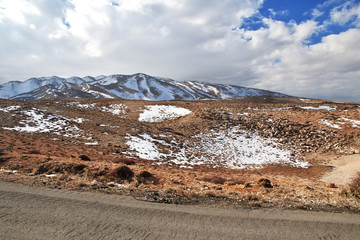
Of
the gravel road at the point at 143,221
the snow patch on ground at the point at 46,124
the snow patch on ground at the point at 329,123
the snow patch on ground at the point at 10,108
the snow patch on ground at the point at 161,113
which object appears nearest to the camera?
the gravel road at the point at 143,221

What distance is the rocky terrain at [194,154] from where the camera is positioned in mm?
7691

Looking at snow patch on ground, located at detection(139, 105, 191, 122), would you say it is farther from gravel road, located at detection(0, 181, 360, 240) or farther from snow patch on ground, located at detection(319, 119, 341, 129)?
gravel road, located at detection(0, 181, 360, 240)

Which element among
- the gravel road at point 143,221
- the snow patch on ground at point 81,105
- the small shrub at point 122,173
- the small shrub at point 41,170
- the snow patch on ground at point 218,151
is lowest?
the snow patch on ground at point 218,151

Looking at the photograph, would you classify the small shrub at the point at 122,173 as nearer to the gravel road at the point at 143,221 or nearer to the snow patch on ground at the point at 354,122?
the gravel road at the point at 143,221

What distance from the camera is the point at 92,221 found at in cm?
474

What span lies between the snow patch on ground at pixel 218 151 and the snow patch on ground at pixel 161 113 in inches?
352

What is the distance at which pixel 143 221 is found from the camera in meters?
4.85

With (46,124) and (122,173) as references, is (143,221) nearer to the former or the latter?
(122,173)

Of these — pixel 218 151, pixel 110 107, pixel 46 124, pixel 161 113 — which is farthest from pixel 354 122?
pixel 46 124

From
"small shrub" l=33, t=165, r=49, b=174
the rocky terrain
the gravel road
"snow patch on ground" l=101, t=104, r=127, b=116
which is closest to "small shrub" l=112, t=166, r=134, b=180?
the rocky terrain

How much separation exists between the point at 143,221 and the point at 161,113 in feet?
100

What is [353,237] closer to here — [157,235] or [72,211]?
[157,235]

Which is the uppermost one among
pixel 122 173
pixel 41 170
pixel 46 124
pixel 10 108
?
pixel 10 108

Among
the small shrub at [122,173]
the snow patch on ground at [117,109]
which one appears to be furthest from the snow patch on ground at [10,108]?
Result: the small shrub at [122,173]
